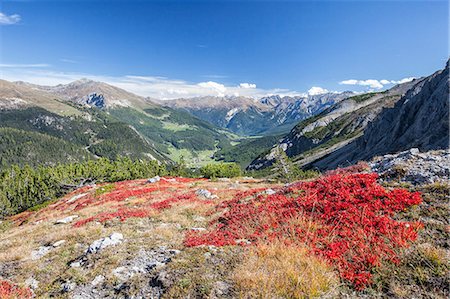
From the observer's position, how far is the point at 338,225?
11.6 m

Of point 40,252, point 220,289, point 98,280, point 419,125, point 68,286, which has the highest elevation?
point 419,125

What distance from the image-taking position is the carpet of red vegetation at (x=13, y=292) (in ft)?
30.2

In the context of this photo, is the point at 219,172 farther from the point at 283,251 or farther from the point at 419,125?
the point at 283,251

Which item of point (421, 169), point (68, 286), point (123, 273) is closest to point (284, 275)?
point (123, 273)

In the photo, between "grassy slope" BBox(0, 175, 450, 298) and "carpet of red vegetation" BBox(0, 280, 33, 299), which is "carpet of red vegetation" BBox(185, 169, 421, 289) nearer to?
"grassy slope" BBox(0, 175, 450, 298)

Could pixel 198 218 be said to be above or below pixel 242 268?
below

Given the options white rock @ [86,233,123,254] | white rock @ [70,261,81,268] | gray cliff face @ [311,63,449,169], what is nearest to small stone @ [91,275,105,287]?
white rock @ [70,261,81,268]

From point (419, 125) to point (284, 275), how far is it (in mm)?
92265

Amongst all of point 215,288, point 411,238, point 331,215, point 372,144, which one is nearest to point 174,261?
point 215,288

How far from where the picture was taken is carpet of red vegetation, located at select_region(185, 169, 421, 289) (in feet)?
29.3

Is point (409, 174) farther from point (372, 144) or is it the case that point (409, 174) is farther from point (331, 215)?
point (372, 144)

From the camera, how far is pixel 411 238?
938cm

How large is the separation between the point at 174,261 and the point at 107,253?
14.2 feet

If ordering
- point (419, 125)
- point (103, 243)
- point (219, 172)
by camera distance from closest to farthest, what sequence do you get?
point (103, 243) → point (419, 125) → point (219, 172)
